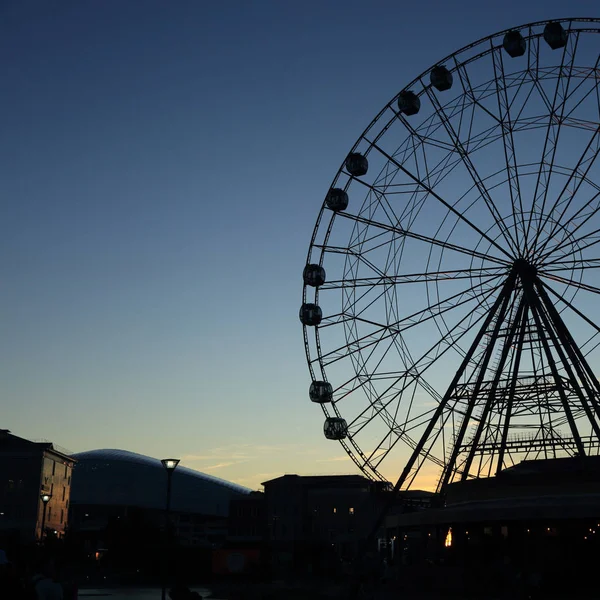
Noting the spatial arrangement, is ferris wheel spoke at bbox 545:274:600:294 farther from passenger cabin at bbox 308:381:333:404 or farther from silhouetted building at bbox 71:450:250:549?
silhouetted building at bbox 71:450:250:549

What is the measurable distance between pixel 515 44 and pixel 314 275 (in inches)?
545

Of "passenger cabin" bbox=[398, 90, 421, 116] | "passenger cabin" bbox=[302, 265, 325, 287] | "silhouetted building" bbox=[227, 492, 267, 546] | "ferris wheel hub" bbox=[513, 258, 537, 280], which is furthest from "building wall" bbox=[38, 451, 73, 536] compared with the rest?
"ferris wheel hub" bbox=[513, 258, 537, 280]

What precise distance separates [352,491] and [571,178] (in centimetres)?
7408

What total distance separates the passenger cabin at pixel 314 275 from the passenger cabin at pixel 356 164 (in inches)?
192

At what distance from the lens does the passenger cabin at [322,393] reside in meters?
38.5

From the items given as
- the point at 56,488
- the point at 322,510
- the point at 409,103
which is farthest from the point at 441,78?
the point at 56,488

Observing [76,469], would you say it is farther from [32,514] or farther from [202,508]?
[32,514]

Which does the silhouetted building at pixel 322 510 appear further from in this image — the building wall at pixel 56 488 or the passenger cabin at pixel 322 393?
the passenger cabin at pixel 322 393

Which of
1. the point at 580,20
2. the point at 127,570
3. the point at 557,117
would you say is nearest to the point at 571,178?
the point at 557,117

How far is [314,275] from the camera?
129 feet

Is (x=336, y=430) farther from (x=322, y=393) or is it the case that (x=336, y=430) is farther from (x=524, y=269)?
(x=524, y=269)

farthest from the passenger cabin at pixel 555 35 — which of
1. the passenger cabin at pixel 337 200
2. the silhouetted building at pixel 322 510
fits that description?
the silhouetted building at pixel 322 510

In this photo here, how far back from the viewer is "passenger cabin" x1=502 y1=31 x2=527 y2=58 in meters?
35.5

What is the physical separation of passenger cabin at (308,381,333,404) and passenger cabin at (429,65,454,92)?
15.0 m
